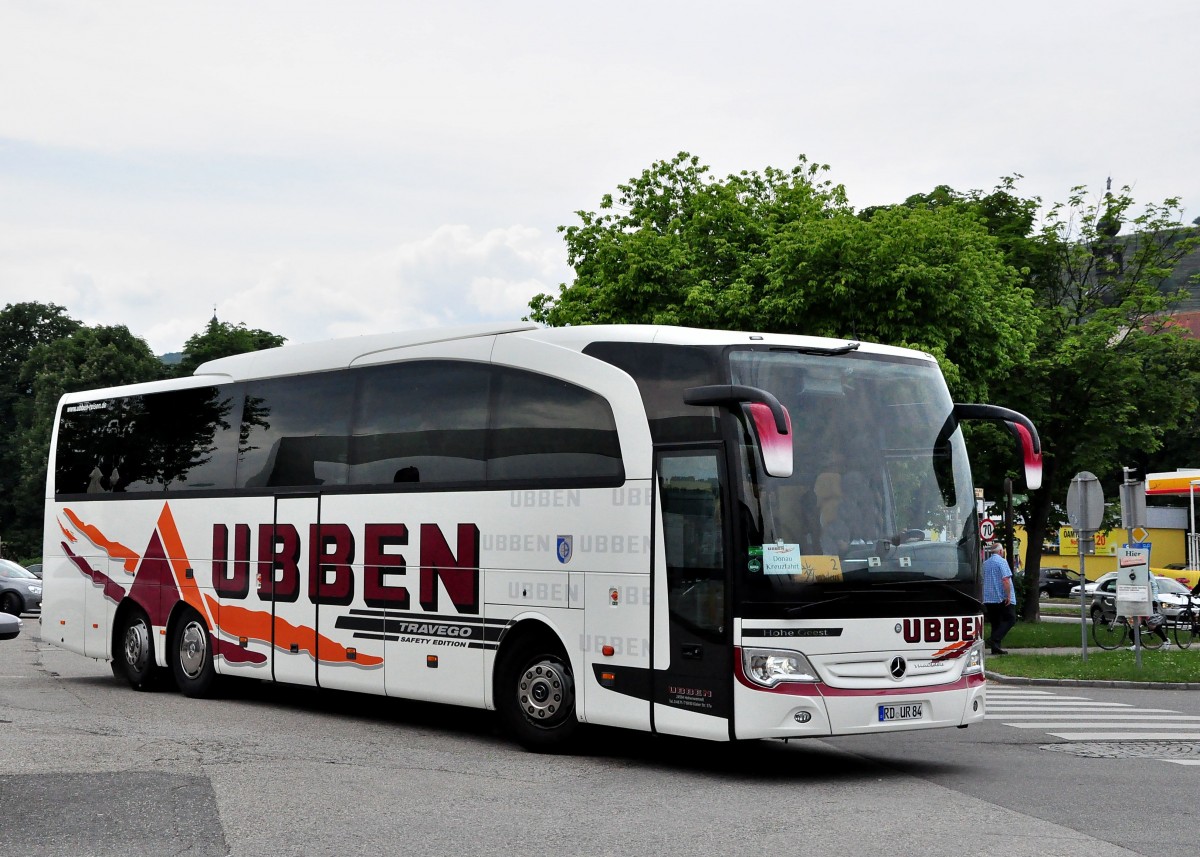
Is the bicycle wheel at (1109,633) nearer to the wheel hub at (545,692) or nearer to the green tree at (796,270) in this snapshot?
the green tree at (796,270)

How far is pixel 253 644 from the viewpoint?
51.3 feet

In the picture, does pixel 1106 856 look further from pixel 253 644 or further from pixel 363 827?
pixel 253 644

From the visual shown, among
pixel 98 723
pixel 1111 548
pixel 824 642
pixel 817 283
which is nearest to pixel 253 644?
pixel 98 723

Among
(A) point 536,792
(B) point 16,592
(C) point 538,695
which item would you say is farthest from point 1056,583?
(A) point 536,792

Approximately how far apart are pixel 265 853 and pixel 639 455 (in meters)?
4.66

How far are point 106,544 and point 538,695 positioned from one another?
816 centimetres

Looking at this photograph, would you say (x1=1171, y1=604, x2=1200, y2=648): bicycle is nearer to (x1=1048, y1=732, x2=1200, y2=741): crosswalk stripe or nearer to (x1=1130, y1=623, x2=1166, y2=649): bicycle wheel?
(x1=1130, y1=623, x2=1166, y2=649): bicycle wheel

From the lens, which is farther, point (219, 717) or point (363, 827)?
point (219, 717)

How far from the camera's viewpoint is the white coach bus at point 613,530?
34.9 feet

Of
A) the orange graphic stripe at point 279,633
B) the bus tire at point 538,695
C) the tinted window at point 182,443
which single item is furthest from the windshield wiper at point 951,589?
the tinted window at point 182,443

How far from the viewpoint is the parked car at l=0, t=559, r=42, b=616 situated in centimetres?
3891

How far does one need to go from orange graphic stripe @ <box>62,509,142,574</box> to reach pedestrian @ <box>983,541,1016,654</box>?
13.3m

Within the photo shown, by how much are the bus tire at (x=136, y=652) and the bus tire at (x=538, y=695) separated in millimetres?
6579

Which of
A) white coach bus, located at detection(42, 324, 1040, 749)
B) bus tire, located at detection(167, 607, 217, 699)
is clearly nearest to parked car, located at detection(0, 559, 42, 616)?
bus tire, located at detection(167, 607, 217, 699)
